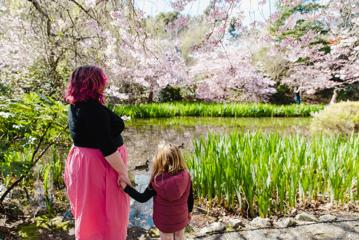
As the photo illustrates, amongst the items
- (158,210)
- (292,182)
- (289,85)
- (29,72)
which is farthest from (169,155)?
(289,85)

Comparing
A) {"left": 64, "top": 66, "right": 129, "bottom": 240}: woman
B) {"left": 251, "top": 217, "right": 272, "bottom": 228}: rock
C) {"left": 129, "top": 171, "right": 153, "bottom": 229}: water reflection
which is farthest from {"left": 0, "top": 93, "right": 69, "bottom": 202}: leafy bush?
{"left": 251, "top": 217, "right": 272, "bottom": 228}: rock

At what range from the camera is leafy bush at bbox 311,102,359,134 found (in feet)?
24.3

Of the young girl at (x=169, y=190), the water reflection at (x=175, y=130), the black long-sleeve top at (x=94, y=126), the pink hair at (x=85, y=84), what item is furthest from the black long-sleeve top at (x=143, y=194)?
the water reflection at (x=175, y=130)

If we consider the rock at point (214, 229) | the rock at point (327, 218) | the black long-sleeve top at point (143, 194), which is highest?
the black long-sleeve top at point (143, 194)

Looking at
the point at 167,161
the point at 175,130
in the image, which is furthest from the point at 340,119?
the point at 167,161

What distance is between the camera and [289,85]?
19.7 metres

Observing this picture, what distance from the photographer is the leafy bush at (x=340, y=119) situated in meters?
7.41

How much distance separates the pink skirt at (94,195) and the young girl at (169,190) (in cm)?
20

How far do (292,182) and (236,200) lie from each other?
0.69 m

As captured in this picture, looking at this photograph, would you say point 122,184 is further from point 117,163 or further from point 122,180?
point 117,163

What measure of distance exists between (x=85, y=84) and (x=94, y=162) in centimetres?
43

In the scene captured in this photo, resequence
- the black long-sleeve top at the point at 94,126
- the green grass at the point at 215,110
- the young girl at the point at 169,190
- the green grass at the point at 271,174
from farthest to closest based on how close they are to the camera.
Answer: the green grass at the point at 215,110, the green grass at the point at 271,174, the young girl at the point at 169,190, the black long-sleeve top at the point at 94,126

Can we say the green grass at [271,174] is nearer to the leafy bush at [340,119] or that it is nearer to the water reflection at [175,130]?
the water reflection at [175,130]

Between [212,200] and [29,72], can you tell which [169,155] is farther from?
[29,72]
